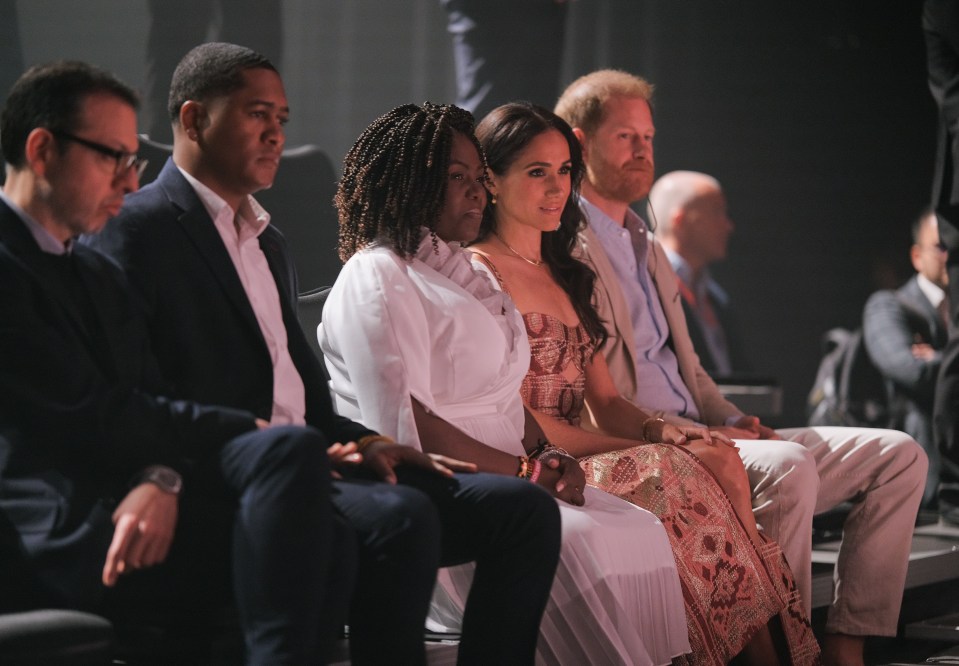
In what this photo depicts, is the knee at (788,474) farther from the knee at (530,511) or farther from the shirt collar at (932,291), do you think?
the shirt collar at (932,291)

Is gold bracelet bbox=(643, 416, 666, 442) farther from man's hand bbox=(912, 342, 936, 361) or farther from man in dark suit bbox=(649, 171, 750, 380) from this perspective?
man in dark suit bbox=(649, 171, 750, 380)

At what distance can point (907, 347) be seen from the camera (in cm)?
610

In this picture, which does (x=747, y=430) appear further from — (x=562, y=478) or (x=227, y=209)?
(x=227, y=209)

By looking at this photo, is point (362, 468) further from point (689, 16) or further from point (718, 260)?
point (718, 260)

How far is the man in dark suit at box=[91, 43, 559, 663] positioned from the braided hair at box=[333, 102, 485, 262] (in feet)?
1.21

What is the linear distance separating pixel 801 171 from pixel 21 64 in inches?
191

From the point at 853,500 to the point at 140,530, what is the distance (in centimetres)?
224

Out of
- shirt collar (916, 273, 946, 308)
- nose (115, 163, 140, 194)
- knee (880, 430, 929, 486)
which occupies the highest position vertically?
nose (115, 163, 140, 194)

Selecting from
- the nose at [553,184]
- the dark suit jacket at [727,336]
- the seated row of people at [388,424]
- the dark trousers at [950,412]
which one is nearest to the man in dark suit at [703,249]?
the dark suit jacket at [727,336]

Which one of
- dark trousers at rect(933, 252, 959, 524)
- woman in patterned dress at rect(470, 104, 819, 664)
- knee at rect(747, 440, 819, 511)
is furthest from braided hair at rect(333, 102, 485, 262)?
dark trousers at rect(933, 252, 959, 524)

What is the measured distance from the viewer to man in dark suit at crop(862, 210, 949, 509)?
234 inches

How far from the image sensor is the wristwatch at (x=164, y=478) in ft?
6.40

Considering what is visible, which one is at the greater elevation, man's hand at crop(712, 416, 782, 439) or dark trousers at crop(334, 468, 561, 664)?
dark trousers at crop(334, 468, 561, 664)

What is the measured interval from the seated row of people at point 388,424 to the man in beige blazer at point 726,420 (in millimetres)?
10
